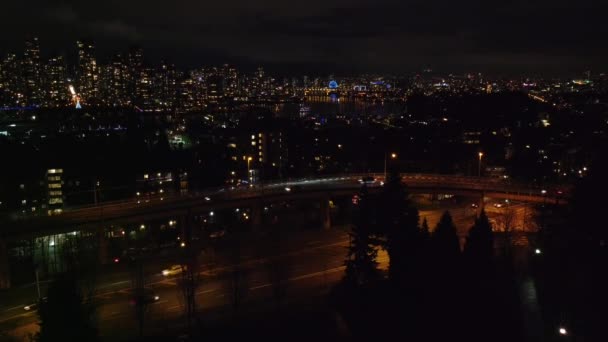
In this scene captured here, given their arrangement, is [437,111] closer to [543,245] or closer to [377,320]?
[543,245]

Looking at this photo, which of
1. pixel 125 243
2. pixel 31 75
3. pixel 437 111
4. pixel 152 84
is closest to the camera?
pixel 125 243

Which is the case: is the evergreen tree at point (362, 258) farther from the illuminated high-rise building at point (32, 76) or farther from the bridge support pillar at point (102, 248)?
the illuminated high-rise building at point (32, 76)

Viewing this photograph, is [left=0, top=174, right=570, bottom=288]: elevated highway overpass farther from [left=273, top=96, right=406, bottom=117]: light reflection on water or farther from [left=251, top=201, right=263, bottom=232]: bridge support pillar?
[left=273, top=96, right=406, bottom=117]: light reflection on water

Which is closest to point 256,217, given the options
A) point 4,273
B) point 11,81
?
point 4,273

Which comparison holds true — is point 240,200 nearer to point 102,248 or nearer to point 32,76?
point 102,248

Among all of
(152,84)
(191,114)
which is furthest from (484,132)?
(152,84)

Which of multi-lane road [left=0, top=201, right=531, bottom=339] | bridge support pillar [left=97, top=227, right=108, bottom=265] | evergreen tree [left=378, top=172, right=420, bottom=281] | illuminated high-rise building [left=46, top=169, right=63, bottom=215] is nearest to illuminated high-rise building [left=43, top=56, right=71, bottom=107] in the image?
illuminated high-rise building [left=46, top=169, right=63, bottom=215]
